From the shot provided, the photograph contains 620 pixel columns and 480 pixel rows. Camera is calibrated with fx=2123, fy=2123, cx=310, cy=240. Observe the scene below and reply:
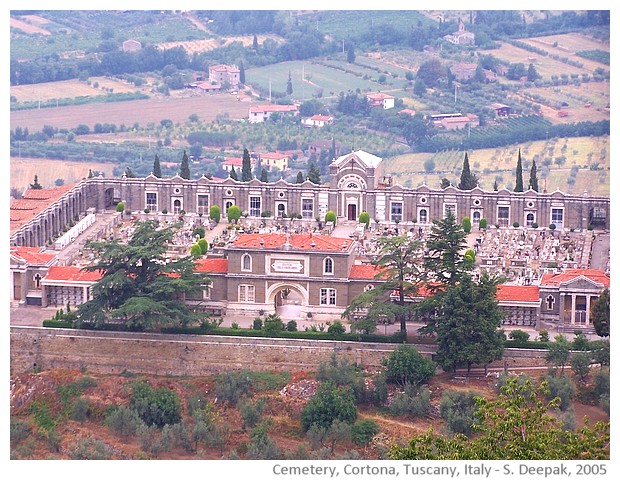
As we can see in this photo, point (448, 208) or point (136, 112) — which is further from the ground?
point (136, 112)

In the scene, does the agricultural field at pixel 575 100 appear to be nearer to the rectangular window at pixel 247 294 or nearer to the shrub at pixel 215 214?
the shrub at pixel 215 214

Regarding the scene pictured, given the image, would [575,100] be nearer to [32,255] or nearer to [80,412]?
[32,255]

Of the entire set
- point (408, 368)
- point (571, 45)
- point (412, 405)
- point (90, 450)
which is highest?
point (571, 45)

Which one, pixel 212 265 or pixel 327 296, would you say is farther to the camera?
pixel 212 265

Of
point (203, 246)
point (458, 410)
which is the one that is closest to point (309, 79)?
point (203, 246)

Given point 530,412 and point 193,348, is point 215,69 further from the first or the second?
point 530,412

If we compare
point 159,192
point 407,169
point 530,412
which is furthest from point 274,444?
point 407,169
